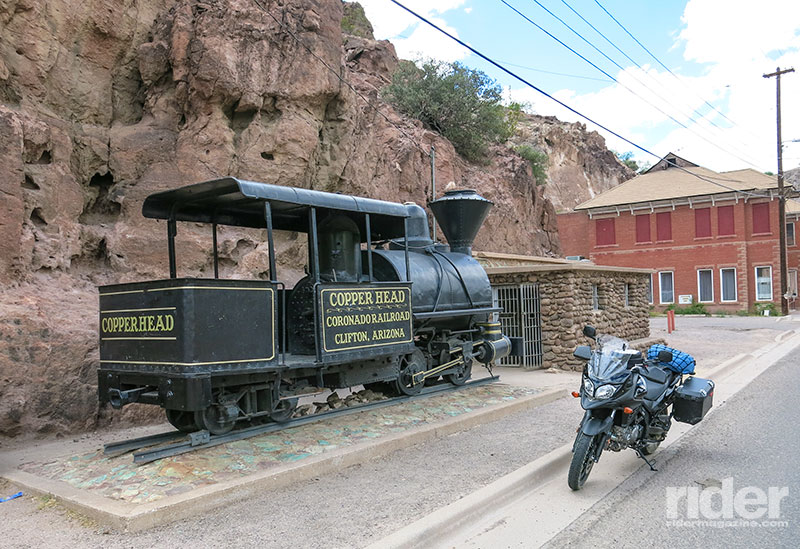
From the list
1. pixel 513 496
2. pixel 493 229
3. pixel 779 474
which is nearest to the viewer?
pixel 513 496

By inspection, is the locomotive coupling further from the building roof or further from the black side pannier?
the building roof

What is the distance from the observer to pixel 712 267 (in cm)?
3481

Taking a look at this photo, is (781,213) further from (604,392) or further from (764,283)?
(604,392)

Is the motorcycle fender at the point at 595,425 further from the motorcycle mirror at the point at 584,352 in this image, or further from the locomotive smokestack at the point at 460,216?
the locomotive smokestack at the point at 460,216

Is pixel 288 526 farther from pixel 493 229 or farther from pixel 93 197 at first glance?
pixel 493 229

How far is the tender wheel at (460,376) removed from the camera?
33.8 feet

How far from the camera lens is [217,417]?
6.48 metres

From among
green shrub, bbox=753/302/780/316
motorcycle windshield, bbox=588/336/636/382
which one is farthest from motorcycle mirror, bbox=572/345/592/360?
green shrub, bbox=753/302/780/316

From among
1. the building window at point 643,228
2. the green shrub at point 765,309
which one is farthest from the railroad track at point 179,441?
the building window at point 643,228

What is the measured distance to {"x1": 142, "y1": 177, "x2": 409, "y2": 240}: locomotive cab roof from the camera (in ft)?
21.6

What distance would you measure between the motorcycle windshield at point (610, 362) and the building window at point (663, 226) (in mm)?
34115

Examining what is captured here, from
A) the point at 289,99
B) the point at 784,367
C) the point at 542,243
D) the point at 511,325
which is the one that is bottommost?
the point at 784,367

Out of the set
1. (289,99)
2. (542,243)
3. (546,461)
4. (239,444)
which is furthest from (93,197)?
(542,243)

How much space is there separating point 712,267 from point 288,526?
36.2m
